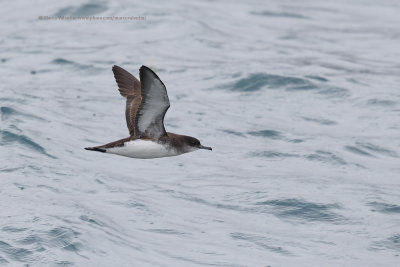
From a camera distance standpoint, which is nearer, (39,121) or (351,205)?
(351,205)

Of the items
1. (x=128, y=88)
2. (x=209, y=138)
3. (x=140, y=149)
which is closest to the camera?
(x=140, y=149)

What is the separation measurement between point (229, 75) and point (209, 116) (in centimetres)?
268

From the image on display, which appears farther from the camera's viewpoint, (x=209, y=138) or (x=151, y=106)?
(x=209, y=138)

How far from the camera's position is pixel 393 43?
24.5 meters

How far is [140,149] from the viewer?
1070 centimetres

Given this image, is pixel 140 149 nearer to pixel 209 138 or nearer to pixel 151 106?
pixel 151 106

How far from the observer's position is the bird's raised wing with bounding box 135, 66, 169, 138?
9.99 m

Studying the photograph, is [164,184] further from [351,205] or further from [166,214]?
[351,205]

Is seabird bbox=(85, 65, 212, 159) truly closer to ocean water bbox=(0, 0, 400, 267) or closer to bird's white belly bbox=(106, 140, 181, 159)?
bird's white belly bbox=(106, 140, 181, 159)

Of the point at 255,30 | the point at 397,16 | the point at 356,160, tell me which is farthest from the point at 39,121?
the point at 397,16

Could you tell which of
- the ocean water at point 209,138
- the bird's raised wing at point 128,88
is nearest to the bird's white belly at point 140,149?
the bird's raised wing at point 128,88

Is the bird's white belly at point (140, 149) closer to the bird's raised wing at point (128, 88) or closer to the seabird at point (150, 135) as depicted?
the seabird at point (150, 135)

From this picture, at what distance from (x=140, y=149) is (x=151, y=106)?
535mm

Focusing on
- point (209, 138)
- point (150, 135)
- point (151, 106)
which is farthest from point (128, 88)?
point (209, 138)
